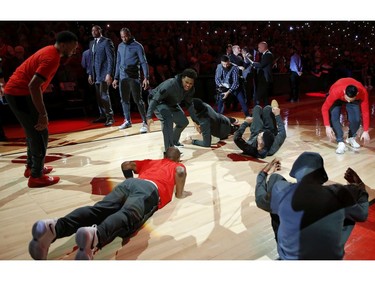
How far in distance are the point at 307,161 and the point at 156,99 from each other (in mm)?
2450

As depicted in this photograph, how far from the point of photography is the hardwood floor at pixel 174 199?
84.6 inches

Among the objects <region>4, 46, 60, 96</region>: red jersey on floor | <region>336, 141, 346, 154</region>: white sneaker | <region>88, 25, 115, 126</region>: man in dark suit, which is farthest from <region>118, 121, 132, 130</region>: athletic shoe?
<region>336, 141, 346, 154</region>: white sneaker

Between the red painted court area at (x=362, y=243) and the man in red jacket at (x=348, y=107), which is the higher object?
the man in red jacket at (x=348, y=107)

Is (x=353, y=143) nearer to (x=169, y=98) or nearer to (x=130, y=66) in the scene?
(x=169, y=98)

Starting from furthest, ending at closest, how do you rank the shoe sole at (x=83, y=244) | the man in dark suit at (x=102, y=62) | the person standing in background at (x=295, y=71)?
the person standing in background at (x=295, y=71) → the man in dark suit at (x=102, y=62) → the shoe sole at (x=83, y=244)

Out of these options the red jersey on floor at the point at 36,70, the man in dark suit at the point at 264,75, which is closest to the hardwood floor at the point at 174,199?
the red jersey on floor at the point at 36,70

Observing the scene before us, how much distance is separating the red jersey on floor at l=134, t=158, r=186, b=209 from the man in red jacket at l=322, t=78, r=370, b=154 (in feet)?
8.01

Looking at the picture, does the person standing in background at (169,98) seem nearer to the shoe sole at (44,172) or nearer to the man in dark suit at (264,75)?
the shoe sole at (44,172)

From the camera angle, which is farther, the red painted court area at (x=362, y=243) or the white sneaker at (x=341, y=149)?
the white sneaker at (x=341, y=149)

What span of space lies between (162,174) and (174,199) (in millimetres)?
409

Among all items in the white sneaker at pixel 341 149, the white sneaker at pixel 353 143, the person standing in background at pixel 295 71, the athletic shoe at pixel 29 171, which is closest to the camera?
the athletic shoe at pixel 29 171

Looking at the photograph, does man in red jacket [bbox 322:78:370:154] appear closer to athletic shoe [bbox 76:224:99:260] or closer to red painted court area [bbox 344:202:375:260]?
red painted court area [bbox 344:202:375:260]

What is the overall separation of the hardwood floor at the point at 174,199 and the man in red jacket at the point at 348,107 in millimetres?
244
